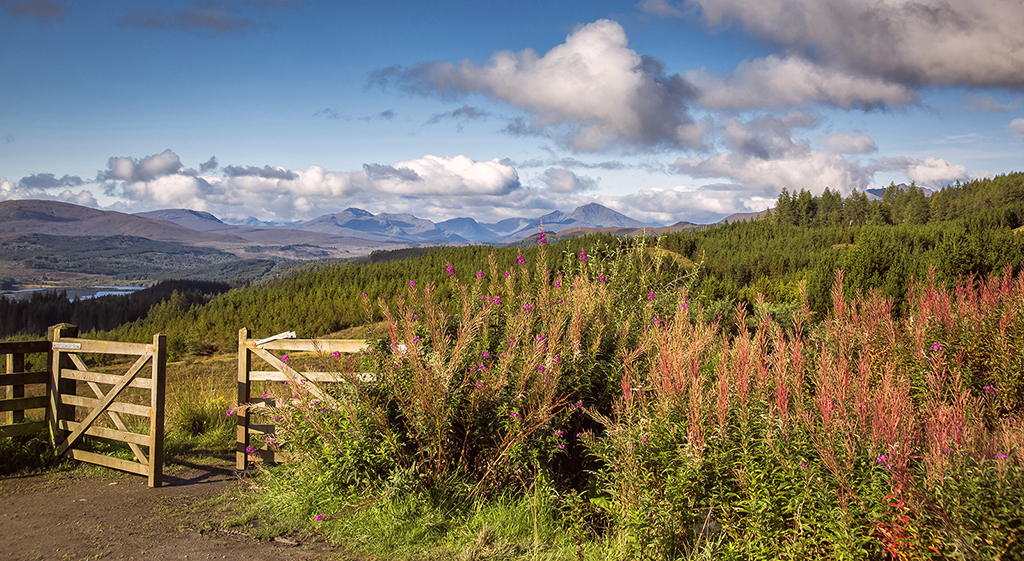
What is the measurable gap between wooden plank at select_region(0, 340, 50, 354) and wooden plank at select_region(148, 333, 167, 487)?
1999 millimetres

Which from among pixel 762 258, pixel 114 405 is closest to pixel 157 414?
pixel 114 405

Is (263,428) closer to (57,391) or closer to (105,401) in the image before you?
(105,401)

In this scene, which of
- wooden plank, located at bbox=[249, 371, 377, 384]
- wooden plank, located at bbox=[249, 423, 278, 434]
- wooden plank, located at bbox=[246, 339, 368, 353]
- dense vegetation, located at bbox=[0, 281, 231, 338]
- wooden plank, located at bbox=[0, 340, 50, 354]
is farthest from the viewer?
dense vegetation, located at bbox=[0, 281, 231, 338]

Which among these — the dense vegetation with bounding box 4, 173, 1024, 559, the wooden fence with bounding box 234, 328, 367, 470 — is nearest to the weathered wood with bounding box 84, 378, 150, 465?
the wooden fence with bounding box 234, 328, 367, 470

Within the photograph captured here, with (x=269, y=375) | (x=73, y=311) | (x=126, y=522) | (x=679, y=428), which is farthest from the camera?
(x=73, y=311)

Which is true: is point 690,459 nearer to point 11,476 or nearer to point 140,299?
point 11,476

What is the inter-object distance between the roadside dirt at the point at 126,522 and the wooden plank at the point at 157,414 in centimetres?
19

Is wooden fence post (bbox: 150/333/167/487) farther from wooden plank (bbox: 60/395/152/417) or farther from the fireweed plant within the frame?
the fireweed plant

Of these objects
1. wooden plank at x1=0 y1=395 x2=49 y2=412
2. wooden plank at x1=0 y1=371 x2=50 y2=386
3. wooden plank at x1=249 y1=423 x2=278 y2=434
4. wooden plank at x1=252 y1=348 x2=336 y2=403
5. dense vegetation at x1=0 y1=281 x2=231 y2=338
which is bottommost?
dense vegetation at x1=0 y1=281 x2=231 y2=338

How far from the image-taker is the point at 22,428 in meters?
6.95

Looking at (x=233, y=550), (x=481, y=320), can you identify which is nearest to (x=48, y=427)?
(x=233, y=550)

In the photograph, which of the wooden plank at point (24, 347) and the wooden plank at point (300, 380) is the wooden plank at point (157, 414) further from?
the wooden plank at point (24, 347)

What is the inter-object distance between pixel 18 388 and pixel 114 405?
149 cm

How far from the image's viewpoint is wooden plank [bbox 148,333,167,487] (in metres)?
6.34
